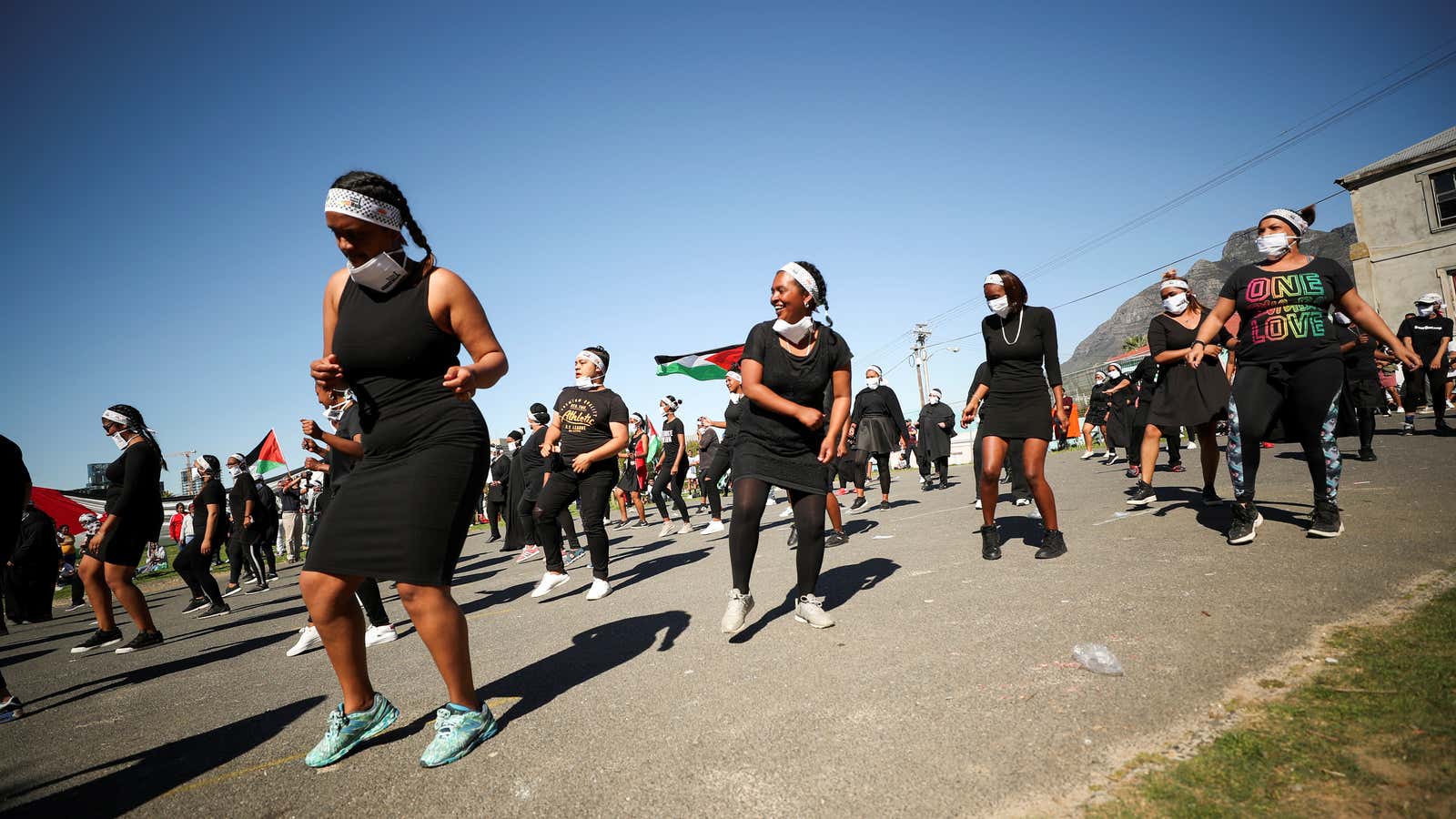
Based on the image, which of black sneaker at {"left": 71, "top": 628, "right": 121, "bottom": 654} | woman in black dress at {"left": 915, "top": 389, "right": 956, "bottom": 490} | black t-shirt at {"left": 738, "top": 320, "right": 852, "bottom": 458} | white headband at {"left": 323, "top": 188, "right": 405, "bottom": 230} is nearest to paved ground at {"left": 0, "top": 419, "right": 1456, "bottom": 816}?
black sneaker at {"left": 71, "top": 628, "right": 121, "bottom": 654}

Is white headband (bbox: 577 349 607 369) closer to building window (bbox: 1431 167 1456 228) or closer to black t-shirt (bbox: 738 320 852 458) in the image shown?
black t-shirt (bbox: 738 320 852 458)

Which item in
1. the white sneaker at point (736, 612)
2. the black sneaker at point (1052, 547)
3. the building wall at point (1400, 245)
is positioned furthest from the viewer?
the building wall at point (1400, 245)

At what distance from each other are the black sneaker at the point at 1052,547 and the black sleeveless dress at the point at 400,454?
4022 millimetres

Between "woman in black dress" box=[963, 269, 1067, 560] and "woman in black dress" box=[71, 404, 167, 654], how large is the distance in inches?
275

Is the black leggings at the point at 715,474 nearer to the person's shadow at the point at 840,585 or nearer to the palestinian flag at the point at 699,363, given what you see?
the person's shadow at the point at 840,585

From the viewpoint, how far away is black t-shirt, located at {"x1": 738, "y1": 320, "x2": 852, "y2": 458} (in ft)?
13.1

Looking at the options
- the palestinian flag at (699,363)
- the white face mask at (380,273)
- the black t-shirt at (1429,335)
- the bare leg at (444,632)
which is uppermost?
the palestinian flag at (699,363)

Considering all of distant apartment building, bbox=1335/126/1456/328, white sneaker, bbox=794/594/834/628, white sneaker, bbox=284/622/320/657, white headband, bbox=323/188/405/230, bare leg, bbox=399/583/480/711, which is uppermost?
distant apartment building, bbox=1335/126/1456/328

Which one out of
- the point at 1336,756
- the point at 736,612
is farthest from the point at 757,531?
the point at 1336,756

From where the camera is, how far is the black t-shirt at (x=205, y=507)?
334 inches

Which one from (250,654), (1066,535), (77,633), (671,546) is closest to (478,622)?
(250,654)

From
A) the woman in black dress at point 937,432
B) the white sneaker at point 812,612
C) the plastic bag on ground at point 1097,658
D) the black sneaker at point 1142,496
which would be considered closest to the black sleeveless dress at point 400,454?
the white sneaker at point 812,612

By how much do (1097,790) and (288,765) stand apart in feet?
9.90

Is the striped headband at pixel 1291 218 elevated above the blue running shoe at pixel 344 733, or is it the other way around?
the striped headband at pixel 1291 218
